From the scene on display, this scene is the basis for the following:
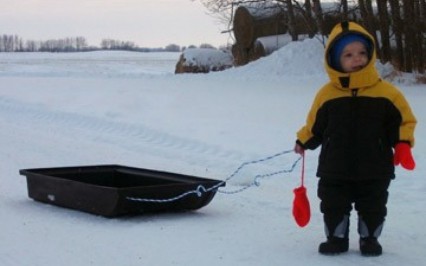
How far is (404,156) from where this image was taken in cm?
475

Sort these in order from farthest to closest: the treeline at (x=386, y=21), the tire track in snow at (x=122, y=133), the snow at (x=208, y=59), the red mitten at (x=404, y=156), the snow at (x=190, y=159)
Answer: the snow at (x=208, y=59), the treeline at (x=386, y=21), the tire track in snow at (x=122, y=133), the snow at (x=190, y=159), the red mitten at (x=404, y=156)

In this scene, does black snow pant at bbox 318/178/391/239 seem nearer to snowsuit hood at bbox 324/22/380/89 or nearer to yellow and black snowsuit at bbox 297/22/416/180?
yellow and black snowsuit at bbox 297/22/416/180

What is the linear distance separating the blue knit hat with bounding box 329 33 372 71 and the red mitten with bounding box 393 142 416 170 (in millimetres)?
593

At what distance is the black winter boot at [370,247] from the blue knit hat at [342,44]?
1.10 meters

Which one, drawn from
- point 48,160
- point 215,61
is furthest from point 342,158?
point 215,61

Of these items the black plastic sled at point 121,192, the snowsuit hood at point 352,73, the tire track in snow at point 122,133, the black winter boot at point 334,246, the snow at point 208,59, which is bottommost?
the tire track in snow at point 122,133

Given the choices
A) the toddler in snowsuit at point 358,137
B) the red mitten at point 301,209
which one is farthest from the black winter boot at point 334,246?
the red mitten at point 301,209

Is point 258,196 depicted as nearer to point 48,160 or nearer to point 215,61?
point 48,160

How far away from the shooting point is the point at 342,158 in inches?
193

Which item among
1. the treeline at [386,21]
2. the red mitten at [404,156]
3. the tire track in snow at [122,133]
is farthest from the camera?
the treeline at [386,21]

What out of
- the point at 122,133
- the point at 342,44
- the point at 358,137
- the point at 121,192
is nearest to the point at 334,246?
the point at 358,137

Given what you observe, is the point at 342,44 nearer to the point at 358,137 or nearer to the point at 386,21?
the point at 358,137

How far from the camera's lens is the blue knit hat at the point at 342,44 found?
4.91 metres

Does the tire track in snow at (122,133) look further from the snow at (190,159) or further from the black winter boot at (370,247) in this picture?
the black winter boot at (370,247)
